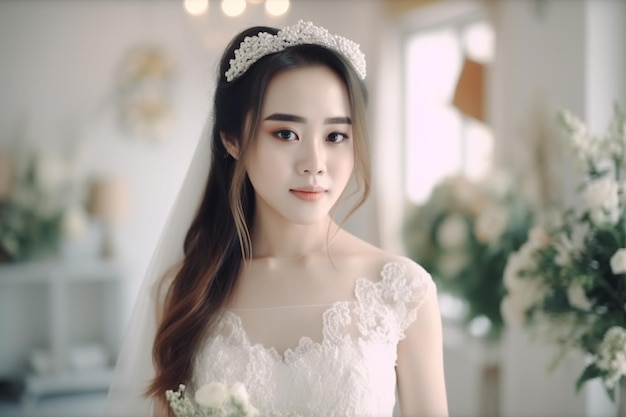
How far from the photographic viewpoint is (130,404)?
199 centimetres

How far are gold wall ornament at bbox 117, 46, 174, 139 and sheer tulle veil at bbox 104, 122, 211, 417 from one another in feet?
13.6

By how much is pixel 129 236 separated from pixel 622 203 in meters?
4.61

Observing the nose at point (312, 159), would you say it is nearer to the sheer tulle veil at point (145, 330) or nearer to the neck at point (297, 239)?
the neck at point (297, 239)

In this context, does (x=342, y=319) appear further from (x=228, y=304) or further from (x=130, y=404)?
(x=130, y=404)

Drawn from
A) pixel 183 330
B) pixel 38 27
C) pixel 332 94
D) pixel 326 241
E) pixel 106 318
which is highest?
pixel 38 27

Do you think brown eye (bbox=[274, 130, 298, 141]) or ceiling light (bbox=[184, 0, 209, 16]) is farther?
ceiling light (bbox=[184, 0, 209, 16])

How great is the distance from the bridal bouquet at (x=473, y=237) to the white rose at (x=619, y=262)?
1.47 m

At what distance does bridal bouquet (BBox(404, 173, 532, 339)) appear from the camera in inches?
136

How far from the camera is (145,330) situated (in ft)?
6.58

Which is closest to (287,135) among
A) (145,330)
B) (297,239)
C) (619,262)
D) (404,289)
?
(297,239)

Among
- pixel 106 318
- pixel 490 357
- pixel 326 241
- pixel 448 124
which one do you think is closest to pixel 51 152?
pixel 106 318

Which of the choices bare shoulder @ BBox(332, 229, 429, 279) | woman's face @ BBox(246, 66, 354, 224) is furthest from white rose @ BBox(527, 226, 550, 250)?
woman's face @ BBox(246, 66, 354, 224)

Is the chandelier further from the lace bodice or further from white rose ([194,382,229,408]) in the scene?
white rose ([194,382,229,408])

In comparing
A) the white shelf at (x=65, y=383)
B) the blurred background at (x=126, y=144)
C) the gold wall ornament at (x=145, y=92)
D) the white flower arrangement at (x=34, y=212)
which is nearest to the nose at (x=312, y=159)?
the blurred background at (x=126, y=144)
